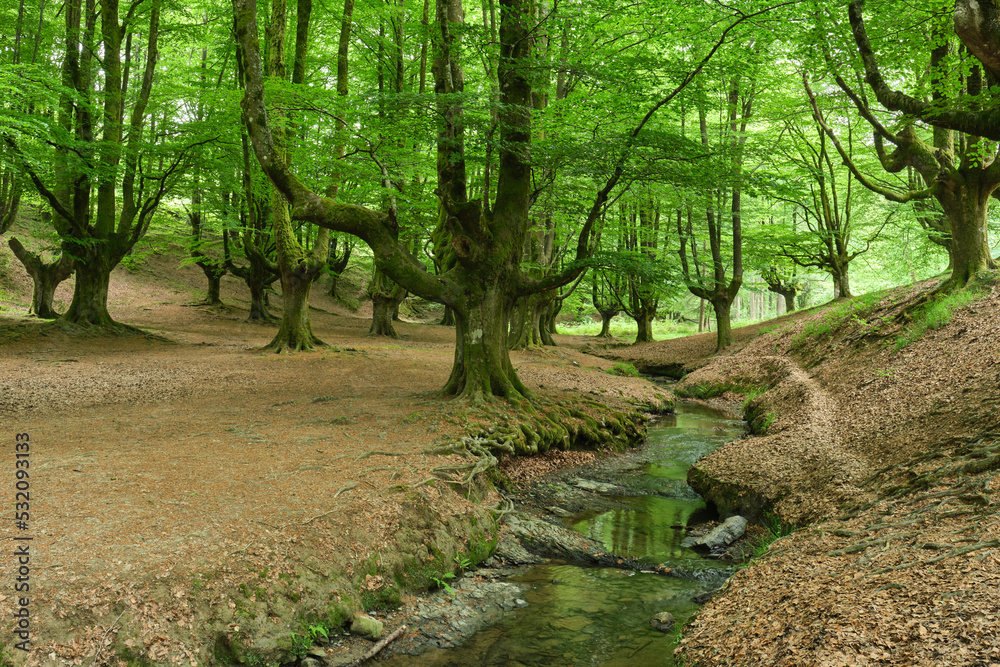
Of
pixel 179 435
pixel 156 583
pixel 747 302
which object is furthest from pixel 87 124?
pixel 747 302

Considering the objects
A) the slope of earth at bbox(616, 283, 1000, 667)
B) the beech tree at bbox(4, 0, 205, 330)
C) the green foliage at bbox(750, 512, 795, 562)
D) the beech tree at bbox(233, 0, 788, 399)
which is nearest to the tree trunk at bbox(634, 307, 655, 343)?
the slope of earth at bbox(616, 283, 1000, 667)

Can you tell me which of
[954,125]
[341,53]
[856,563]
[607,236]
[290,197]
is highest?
[341,53]

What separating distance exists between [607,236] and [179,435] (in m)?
19.8

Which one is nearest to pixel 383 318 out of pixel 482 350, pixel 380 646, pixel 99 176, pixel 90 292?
pixel 90 292

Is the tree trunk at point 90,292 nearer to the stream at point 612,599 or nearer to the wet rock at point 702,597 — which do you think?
the stream at point 612,599

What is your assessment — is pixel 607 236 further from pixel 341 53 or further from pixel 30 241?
pixel 30 241

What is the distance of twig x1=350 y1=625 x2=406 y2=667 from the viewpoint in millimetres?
4162

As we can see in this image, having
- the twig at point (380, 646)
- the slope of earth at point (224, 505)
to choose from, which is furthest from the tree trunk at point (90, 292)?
the twig at point (380, 646)

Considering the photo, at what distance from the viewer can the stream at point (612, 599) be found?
4.37m

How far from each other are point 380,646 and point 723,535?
Answer: 405 cm

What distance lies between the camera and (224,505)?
16.4ft

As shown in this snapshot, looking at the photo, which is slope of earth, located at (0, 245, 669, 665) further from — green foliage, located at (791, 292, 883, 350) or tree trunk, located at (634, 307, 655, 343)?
tree trunk, located at (634, 307, 655, 343)

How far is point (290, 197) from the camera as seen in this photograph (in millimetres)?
9094

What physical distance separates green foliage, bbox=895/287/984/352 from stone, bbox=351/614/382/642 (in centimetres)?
1006
